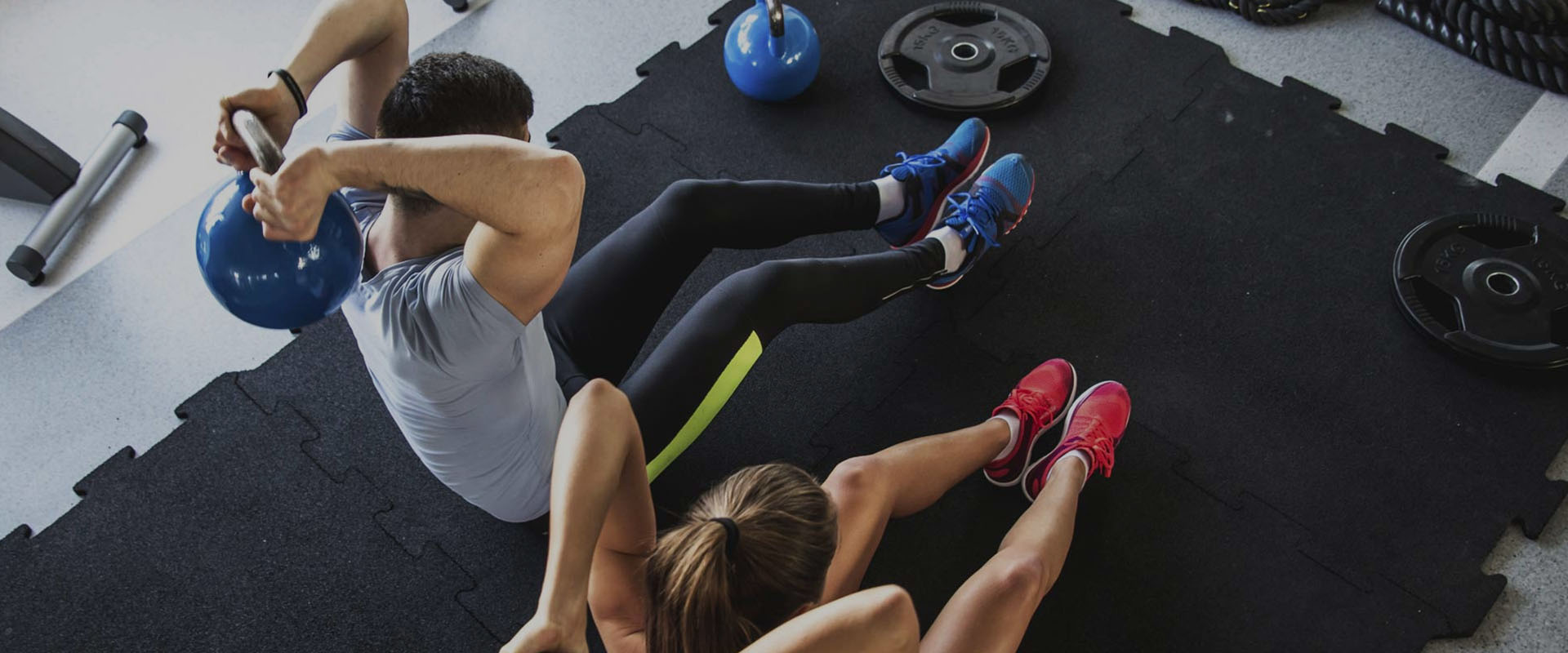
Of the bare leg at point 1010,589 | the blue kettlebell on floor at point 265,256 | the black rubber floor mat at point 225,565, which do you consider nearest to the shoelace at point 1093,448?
the bare leg at point 1010,589

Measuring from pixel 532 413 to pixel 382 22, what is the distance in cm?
59

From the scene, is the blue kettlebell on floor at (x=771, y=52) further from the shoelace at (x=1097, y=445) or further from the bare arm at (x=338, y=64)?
the shoelace at (x=1097, y=445)

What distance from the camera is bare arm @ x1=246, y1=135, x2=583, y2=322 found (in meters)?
1.11

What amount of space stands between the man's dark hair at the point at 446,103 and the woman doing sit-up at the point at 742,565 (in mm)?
363

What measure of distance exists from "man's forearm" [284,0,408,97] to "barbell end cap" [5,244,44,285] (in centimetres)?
118

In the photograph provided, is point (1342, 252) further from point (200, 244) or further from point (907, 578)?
point (200, 244)

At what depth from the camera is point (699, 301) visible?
1800mm

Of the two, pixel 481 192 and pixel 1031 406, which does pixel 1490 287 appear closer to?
pixel 1031 406

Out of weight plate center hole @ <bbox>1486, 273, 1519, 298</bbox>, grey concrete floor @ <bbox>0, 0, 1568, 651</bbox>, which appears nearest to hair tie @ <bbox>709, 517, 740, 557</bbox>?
Result: grey concrete floor @ <bbox>0, 0, 1568, 651</bbox>

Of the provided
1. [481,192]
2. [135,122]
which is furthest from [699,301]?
[135,122]

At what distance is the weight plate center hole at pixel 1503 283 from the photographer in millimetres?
2047

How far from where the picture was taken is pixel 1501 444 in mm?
1913

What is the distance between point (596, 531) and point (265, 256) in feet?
1.47

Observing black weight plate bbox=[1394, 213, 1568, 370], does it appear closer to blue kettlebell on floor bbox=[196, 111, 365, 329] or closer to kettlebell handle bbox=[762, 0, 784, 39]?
kettlebell handle bbox=[762, 0, 784, 39]
